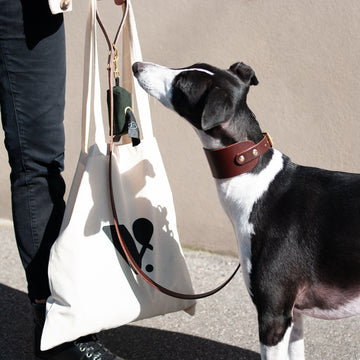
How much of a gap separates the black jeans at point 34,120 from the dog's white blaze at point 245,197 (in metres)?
0.85

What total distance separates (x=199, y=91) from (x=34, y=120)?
765mm

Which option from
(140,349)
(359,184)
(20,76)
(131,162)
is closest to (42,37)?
(20,76)

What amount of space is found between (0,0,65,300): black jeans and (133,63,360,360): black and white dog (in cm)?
44

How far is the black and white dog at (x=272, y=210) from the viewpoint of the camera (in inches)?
78.7

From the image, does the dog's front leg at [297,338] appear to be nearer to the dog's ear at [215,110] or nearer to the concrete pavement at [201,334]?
the concrete pavement at [201,334]

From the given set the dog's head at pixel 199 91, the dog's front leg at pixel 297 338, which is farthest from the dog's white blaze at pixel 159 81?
the dog's front leg at pixel 297 338

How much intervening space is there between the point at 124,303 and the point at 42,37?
1220 mm

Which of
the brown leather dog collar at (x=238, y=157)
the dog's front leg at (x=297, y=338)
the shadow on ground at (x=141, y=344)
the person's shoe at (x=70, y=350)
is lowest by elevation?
the shadow on ground at (x=141, y=344)

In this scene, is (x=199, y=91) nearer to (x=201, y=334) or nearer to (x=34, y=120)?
(x=34, y=120)

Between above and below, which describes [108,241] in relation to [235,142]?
below

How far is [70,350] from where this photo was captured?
7.97ft

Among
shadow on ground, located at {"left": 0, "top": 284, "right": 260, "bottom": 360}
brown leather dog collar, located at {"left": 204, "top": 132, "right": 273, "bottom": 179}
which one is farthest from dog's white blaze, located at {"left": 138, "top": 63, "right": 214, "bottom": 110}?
shadow on ground, located at {"left": 0, "top": 284, "right": 260, "bottom": 360}

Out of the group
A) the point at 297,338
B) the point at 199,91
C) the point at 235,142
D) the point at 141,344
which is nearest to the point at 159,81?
the point at 199,91

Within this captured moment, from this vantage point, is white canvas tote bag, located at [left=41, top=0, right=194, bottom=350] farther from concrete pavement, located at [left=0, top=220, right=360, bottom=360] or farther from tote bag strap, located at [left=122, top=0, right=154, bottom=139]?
concrete pavement, located at [left=0, top=220, right=360, bottom=360]
